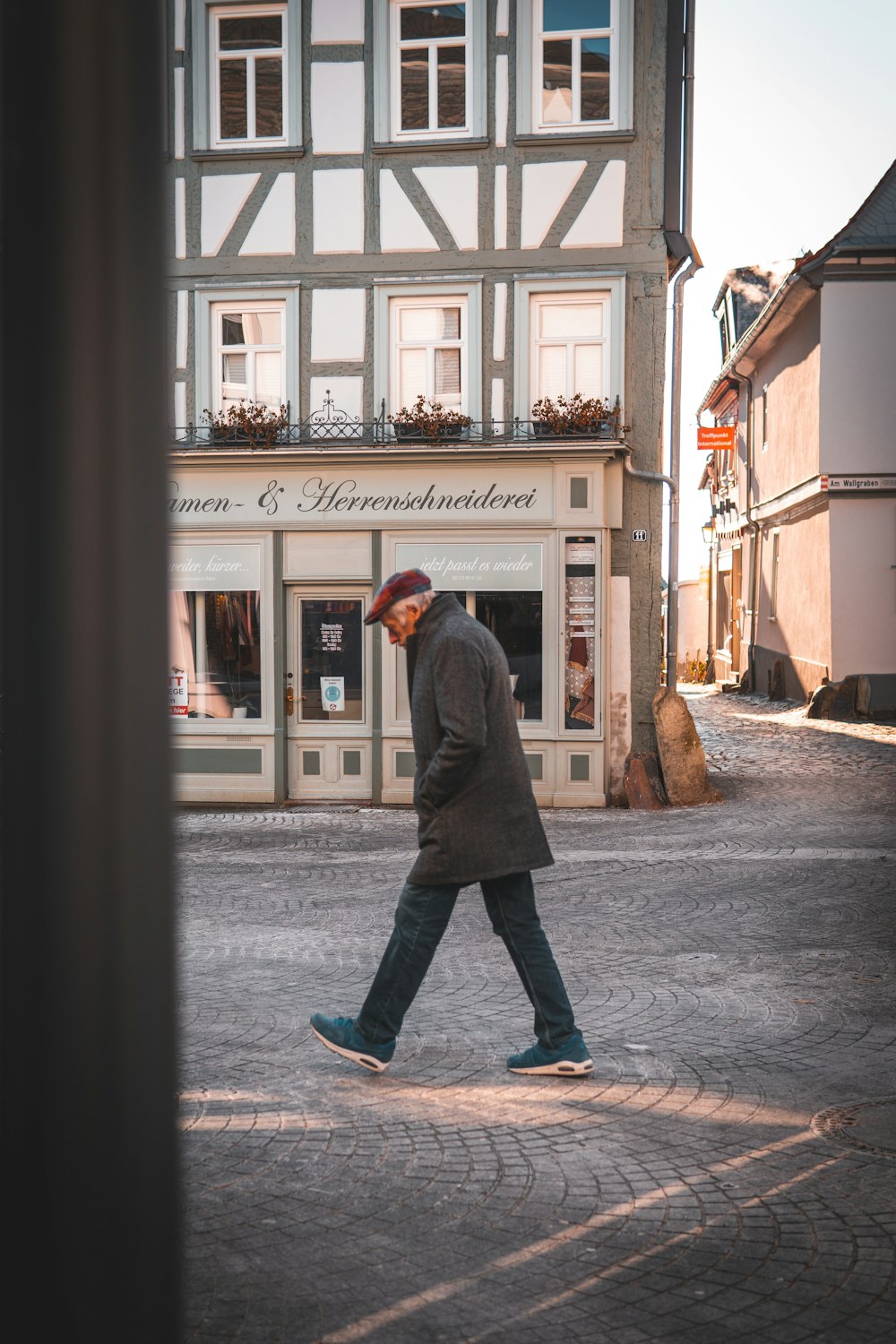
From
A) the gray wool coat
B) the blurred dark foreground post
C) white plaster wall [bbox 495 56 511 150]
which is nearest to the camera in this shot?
the blurred dark foreground post

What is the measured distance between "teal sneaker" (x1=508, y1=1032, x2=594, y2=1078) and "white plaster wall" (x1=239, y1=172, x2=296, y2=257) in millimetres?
12608

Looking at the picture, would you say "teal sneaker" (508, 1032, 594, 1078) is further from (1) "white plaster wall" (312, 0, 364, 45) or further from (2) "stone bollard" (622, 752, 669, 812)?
(1) "white plaster wall" (312, 0, 364, 45)

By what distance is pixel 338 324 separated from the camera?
52.4 feet

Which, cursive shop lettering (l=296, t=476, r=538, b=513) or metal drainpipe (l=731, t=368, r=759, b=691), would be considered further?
metal drainpipe (l=731, t=368, r=759, b=691)

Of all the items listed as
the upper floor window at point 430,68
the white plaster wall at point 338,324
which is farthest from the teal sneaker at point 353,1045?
the upper floor window at point 430,68

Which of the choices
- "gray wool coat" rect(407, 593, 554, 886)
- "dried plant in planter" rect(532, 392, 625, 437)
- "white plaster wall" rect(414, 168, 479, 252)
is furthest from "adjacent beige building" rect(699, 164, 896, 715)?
"gray wool coat" rect(407, 593, 554, 886)

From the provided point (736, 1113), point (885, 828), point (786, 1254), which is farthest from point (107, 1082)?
point (885, 828)

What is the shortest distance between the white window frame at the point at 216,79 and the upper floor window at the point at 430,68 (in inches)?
45.5

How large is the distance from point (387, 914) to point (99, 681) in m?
7.56

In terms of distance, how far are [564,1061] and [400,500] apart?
10.8 m

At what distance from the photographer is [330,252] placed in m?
16.0

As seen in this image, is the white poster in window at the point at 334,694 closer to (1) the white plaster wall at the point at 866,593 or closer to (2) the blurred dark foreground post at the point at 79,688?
(1) the white plaster wall at the point at 866,593

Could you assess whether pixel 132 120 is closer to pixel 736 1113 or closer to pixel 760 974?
pixel 736 1113

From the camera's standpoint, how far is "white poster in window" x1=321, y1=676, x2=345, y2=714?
15914 millimetres
